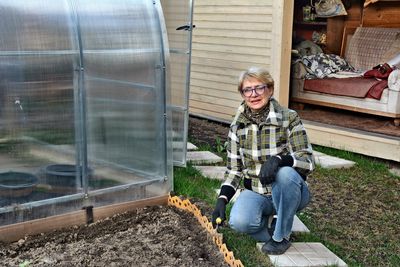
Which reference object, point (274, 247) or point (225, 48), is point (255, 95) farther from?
point (225, 48)

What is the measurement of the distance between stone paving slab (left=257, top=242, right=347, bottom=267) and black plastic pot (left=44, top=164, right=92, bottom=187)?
1313 mm

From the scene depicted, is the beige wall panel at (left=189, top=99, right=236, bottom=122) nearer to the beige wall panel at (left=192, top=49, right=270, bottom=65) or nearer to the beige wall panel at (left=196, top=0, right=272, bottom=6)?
the beige wall panel at (left=192, top=49, right=270, bottom=65)

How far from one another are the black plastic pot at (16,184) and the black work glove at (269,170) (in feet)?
4.81

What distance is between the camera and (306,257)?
3.26m

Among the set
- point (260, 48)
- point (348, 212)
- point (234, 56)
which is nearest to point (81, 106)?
point (348, 212)

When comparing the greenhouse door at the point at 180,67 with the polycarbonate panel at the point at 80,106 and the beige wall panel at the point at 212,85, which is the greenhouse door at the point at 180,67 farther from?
the beige wall panel at the point at 212,85

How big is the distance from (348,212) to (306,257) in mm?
1292

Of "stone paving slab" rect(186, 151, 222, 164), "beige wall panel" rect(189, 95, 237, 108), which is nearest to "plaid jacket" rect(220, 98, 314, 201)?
"stone paving slab" rect(186, 151, 222, 164)

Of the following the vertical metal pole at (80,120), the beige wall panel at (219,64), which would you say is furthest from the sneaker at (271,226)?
the beige wall panel at (219,64)

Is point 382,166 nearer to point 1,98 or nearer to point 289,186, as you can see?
point 289,186

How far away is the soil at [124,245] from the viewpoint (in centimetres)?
316

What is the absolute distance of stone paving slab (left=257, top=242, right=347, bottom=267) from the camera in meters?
3.18

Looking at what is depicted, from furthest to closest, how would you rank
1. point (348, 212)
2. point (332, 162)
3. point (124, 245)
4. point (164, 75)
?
point (332, 162) < point (348, 212) < point (164, 75) < point (124, 245)

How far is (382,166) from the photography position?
18.6 feet
